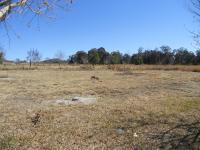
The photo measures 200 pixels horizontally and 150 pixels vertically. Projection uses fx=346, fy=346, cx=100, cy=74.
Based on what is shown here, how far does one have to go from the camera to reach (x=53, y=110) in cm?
1001

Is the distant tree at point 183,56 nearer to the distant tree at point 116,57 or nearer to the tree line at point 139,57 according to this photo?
the tree line at point 139,57

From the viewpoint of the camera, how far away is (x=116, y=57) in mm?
91062

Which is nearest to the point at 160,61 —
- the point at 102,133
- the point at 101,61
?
the point at 101,61

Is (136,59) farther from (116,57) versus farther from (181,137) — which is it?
(181,137)

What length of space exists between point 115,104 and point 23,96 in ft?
14.3

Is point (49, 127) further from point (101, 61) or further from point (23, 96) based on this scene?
point (101, 61)

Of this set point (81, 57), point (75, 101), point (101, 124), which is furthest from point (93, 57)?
point (101, 124)

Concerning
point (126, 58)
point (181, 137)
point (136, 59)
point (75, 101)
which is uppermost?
point (126, 58)

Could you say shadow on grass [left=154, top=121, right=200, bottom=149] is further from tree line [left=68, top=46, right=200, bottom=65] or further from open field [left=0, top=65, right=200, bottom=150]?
tree line [left=68, top=46, right=200, bottom=65]

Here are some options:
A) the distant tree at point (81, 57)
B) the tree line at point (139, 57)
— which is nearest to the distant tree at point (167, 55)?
the tree line at point (139, 57)

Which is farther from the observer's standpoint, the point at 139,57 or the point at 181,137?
the point at 139,57

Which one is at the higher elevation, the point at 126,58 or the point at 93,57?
the point at 93,57

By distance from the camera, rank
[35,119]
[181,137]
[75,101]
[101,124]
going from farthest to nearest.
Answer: [75,101] < [35,119] < [101,124] < [181,137]

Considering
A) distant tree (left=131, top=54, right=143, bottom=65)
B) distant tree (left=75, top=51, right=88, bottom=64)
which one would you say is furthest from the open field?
distant tree (left=75, top=51, right=88, bottom=64)
